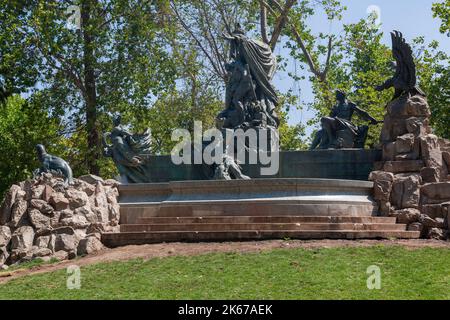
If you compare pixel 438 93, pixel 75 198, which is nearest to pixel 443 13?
pixel 438 93

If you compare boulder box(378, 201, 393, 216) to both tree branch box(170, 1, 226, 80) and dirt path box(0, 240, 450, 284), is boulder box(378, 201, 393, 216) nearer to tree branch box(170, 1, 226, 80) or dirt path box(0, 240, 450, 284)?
dirt path box(0, 240, 450, 284)

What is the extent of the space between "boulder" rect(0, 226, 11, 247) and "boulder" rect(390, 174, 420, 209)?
28.3 feet

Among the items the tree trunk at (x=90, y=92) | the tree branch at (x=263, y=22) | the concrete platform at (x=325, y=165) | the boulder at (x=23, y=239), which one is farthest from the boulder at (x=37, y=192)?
the tree branch at (x=263, y=22)

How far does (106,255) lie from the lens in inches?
579

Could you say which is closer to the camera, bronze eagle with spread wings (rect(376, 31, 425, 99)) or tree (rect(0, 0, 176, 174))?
bronze eagle with spread wings (rect(376, 31, 425, 99))

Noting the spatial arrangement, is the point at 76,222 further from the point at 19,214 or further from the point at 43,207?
the point at 19,214

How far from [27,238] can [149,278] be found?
15.0 feet

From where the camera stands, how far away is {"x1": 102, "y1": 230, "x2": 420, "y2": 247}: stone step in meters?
15.0

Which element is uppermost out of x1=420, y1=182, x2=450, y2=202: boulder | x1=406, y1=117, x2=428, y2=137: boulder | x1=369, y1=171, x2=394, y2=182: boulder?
x1=406, y1=117, x2=428, y2=137: boulder

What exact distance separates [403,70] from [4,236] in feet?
36.5

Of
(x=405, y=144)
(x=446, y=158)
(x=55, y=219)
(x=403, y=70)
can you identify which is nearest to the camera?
(x=55, y=219)

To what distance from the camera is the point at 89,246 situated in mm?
15273

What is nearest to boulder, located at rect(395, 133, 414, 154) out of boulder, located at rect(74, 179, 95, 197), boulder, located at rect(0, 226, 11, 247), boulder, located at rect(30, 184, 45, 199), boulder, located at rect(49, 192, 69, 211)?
boulder, located at rect(74, 179, 95, 197)
